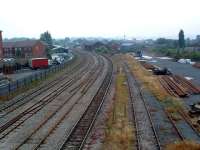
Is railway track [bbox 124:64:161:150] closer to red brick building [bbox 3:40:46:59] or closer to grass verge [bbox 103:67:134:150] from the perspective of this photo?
grass verge [bbox 103:67:134:150]

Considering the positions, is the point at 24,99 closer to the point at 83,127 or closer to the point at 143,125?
the point at 83,127

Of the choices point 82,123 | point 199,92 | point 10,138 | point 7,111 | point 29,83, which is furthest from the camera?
point 29,83

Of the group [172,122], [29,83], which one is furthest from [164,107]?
[29,83]

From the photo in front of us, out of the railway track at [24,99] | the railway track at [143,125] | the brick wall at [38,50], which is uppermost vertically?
the brick wall at [38,50]

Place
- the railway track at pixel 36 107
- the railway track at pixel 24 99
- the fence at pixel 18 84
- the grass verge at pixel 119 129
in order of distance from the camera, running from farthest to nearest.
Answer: the fence at pixel 18 84
the railway track at pixel 24 99
the railway track at pixel 36 107
the grass verge at pixel 119 129

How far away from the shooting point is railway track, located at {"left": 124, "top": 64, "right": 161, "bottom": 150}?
20.7 meters

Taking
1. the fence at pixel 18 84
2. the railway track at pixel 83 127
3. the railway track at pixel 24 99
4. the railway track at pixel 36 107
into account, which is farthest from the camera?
the fence at pixel 18 84

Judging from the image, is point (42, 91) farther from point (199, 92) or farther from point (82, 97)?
point (199, 92)

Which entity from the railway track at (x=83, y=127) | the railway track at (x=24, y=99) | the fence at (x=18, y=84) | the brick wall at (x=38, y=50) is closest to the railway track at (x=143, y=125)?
the railway track at (x=83, y=127)

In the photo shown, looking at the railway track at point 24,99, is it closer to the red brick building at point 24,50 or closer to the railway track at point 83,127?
the railway track at point 83,127

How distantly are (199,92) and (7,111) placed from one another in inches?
770

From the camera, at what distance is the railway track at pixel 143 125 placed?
2067 cm

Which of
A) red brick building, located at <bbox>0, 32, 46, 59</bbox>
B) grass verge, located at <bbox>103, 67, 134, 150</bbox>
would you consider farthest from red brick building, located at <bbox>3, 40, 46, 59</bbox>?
grass verge, located at <bbox>103, 67, 134, 150</bbox>

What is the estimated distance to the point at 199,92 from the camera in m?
40.4
